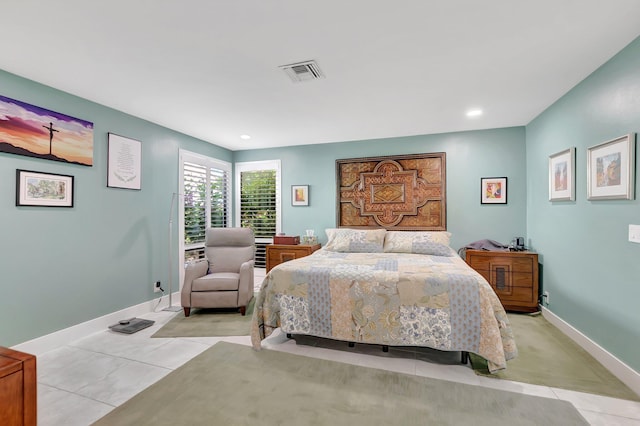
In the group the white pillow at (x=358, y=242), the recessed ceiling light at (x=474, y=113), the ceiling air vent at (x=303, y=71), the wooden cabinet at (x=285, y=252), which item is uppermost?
the recessed ceiling light at (x=474, y=113)

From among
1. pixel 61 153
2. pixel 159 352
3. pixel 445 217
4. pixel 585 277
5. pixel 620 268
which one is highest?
pixel 61 153

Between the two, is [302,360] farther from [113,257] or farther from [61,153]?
[61,153]

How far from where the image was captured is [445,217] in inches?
176

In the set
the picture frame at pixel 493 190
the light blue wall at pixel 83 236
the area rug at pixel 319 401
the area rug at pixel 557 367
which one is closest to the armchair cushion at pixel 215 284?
the light blue wall at pixel 83 236

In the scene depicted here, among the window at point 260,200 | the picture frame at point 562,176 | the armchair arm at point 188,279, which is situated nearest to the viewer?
the picture frame at point 562,176

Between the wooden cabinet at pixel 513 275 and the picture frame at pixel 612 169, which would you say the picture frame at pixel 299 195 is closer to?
the wooden cabinet at pixel 513 275

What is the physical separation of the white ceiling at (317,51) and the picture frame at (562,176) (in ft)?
2.15

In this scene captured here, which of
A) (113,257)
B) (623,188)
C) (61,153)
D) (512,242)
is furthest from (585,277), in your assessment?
(61,153)

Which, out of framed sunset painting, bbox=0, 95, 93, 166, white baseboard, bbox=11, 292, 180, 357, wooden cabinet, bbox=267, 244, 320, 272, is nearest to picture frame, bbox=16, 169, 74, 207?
framed sunset painting, bbox=0, 95, 93, 166

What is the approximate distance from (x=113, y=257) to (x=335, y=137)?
349 cm

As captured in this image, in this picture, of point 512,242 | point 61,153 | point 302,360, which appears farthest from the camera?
point 512,242

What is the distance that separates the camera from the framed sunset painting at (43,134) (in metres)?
2.53

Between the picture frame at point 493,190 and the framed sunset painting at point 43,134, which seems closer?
the framed sunset painting at point 43,134

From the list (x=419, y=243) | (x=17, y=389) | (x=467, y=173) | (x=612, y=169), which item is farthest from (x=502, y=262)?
(x=17, y=389)
